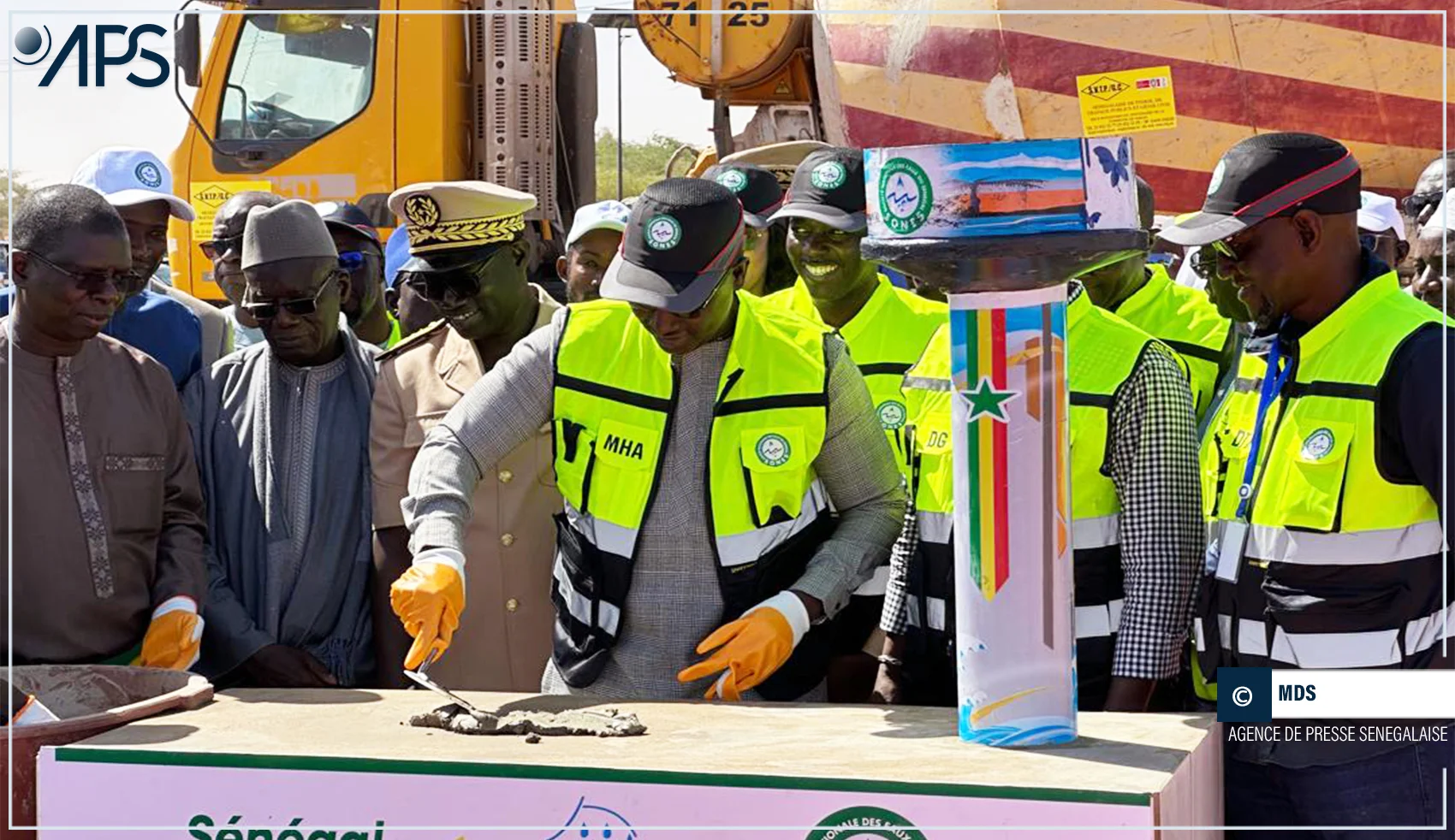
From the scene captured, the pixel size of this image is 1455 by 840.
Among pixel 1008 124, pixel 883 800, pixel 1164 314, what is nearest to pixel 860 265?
pixel 1164 314

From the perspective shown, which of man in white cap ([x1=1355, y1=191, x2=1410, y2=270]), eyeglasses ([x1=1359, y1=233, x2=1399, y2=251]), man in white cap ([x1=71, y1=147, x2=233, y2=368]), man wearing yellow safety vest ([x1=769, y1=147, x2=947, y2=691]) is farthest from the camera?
man in white cap ([x1=1355, y1=191, x2=1410, y2=270])

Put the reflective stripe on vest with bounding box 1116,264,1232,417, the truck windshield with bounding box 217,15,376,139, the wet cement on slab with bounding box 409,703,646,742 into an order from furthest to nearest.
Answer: the truck windshield with bounding box 217,15,376,139 < the reflective stripe on vest with bounding box 1116,264,1232,417 < the wet cement on slab with bounding box 409,703,646,742

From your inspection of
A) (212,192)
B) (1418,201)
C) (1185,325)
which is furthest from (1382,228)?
(212,192)

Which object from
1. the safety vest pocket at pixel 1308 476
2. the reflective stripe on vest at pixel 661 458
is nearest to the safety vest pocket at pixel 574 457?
the reflective stripe on vest at pixel 661 458

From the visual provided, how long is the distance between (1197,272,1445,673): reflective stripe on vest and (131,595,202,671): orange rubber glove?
190 centimetres

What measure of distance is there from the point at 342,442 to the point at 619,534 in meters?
0.91

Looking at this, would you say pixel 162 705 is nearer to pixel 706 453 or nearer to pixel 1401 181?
pixel 706 453

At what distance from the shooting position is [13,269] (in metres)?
3.47

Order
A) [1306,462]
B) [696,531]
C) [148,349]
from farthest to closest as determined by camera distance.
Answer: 1. [148,349]
2. [696,531]
3. [1306,462]

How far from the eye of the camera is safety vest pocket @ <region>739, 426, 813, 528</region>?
3223 mm

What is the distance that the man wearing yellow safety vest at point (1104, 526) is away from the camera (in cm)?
314

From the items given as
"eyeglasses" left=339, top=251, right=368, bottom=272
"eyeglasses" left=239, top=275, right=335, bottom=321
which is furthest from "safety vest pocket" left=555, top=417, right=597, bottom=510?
"eyeglasses" left=339, top=251, right=368, bottom=272

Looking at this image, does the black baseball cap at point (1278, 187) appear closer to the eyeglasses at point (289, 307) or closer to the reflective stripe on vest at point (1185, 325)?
the reflective stripe on vest at point (1185, 325)

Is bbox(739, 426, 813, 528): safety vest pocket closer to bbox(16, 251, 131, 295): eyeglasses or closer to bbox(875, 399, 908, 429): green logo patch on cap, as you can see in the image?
bbox(875, 399, 908, 429): green logo patch on cap
